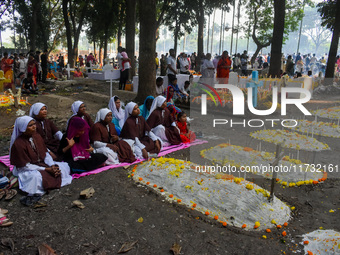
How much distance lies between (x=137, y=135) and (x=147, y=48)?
3966 mm

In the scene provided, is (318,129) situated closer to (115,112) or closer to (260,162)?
(260,162)

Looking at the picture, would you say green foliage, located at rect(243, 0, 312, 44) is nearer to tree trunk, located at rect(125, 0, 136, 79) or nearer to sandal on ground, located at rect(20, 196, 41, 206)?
tree trunk, located at rect(125, 0, 136, 79)

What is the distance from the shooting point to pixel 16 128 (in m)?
4.73

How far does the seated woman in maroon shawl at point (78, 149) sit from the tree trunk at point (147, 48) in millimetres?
4593

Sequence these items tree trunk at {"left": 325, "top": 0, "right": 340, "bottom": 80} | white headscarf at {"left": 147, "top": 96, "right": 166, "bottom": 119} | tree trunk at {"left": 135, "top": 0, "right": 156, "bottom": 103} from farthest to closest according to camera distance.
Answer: tree trunk at {"left": 325, "top": 0, "right": 340, "bottom": 80}
tree trunk at {"left": 135, "top": 0, "right": 156, "bottom": 103}
white headscarf at {"left": 147, "top": 96, "right": 166, "bottom": 119}

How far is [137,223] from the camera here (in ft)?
13.3

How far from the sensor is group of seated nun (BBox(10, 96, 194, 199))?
4.76 m

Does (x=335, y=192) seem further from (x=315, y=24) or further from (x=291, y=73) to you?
(x=315, y=24)

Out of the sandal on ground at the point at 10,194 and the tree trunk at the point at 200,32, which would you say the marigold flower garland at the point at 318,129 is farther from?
the tree trunk at the point at 200,32

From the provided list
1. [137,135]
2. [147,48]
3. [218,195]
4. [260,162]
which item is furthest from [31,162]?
[147,48]

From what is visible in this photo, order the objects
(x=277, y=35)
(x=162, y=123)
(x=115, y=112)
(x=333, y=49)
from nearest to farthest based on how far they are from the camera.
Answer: (x=115, y=112), (x=162, y=123), (x=277, y=35), (x=333, y=49)

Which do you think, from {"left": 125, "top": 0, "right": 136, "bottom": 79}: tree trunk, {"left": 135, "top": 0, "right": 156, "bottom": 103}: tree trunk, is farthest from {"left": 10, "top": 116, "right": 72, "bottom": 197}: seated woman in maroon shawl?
{"left": 125, "top": 0, "right": 136, "bottom": 79}: tree trunk

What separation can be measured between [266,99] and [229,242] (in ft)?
30.0

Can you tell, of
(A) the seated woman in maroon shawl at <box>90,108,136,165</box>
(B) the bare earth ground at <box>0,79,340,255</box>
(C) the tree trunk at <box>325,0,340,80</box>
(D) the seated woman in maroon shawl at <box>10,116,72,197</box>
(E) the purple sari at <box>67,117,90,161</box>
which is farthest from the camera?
(C) the tree trunk at <box>325,0,340,80</box>
